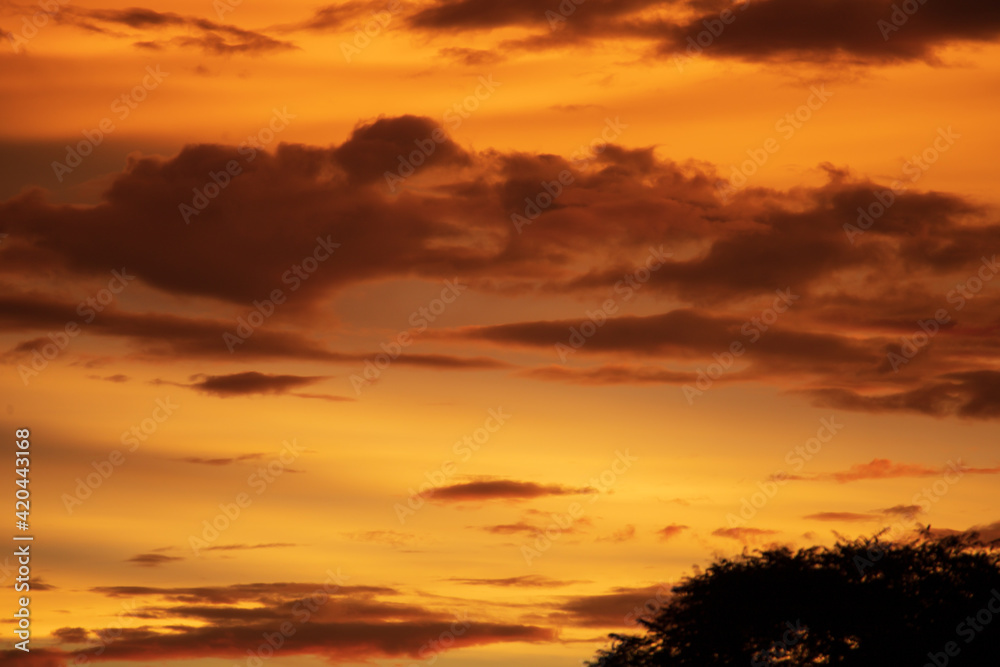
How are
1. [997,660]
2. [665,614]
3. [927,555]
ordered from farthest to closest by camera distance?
[665,614] < [927,555] < [997,660]

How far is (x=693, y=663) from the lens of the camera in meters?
68.1

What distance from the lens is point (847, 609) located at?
64938 millimetres

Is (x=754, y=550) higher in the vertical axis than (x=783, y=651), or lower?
higher

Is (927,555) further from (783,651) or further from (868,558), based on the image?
(783,651)

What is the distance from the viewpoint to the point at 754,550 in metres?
69.6

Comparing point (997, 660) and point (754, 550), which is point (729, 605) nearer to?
point (754, 550)

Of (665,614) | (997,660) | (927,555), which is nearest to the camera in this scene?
(997,660)

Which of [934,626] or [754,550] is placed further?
[754,550]

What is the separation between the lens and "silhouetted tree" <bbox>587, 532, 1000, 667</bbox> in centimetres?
6300

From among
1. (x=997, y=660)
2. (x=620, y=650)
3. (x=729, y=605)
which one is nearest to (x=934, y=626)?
(x=997, y=660)

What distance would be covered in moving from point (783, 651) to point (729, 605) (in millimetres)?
3539

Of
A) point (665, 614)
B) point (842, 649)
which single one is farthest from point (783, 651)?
point (665, 614)

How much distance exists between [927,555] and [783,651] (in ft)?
24.9

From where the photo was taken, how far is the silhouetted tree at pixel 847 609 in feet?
207
